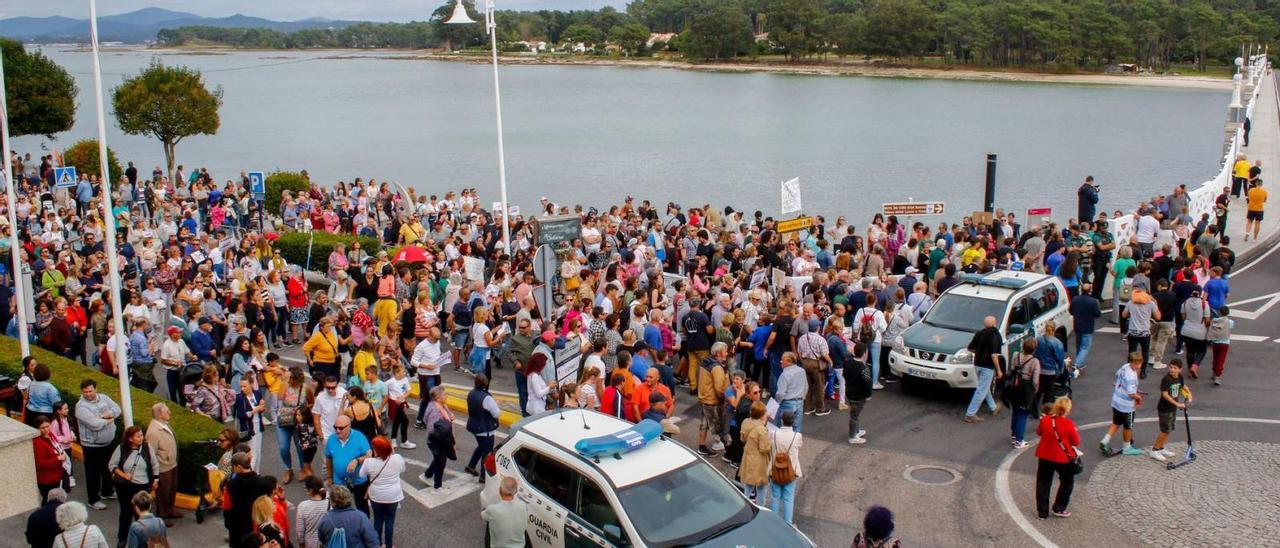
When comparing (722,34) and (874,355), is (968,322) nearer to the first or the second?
(874,355)

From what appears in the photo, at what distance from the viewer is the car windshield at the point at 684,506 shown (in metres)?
8.76

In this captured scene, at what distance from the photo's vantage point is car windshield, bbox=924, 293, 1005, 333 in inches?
605

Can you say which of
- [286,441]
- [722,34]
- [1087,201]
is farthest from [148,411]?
[722,34]

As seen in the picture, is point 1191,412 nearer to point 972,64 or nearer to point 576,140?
point 576,140

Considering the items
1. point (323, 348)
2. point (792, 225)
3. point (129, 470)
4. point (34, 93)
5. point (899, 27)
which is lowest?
point (129, 470)

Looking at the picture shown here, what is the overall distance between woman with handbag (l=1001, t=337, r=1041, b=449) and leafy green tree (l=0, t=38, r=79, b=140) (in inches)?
1710

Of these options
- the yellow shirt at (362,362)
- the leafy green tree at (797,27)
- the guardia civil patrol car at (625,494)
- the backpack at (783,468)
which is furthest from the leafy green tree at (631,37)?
the guardia civil patrol car at (625,494)

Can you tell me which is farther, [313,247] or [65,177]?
[65,177]

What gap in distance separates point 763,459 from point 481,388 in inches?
128

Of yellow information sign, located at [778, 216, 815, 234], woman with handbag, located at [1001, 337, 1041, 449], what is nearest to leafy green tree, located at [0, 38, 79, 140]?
yellow information sign, located at [778, 216, 815, 234]

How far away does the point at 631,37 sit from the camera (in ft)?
575

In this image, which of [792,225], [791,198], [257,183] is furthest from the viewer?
[257,183]

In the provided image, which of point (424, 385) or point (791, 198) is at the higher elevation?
point (791, 198)

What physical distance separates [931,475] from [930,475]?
12 millimetres
